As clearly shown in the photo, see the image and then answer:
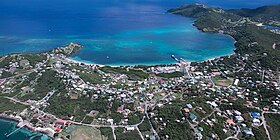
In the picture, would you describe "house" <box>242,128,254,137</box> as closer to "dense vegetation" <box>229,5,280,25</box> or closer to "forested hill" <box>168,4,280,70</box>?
"forested hill" <box>168,4,280,70</box>

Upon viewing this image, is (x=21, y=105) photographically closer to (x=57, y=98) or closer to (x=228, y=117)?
(x=57, y=98)

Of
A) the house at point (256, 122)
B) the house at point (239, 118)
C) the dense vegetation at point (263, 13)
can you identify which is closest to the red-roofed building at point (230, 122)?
the house at point (239, 118)

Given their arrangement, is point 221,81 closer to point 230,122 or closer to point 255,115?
point 255,115

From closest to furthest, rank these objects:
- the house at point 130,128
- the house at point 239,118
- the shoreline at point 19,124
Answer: the house at point 130,128 < the shoreline at point 19,124 < the house at point 239,118

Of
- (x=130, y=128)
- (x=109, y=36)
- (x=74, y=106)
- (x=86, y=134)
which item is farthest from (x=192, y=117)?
(x=109, y=36)

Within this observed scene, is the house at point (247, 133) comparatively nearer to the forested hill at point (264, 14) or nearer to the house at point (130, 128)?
the house at point (130, 128)

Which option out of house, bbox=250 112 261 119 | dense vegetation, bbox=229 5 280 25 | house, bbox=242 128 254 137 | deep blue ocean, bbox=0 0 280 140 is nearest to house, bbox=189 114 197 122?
house, bbox=242 128 254 137
